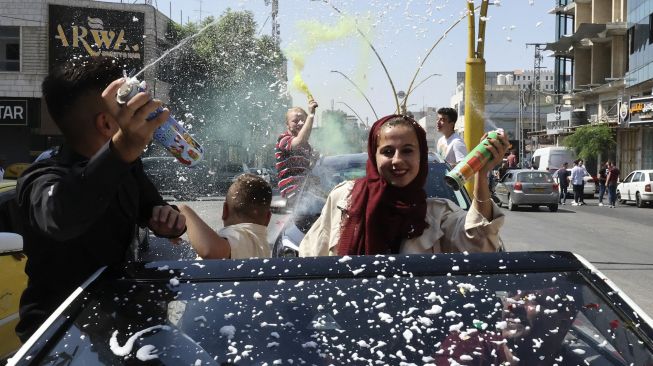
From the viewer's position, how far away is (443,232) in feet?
9.83

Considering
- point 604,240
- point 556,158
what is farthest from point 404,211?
point 556,158

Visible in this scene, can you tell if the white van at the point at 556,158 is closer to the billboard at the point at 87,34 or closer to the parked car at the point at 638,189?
the parked car at the point at 638,189

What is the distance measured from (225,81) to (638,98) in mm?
24142

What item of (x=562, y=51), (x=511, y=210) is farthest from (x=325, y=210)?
(x=562, y=51)

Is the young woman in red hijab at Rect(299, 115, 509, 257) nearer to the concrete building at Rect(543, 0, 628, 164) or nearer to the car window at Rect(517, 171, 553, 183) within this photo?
the car window at Rect(517, 171, 553, 183)

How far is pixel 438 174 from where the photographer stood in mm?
6430

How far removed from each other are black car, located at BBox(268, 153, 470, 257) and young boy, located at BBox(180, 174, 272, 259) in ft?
8.48

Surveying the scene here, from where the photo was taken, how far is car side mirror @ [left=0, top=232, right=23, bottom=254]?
4.01 m

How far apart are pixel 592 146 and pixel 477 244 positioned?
4845cm

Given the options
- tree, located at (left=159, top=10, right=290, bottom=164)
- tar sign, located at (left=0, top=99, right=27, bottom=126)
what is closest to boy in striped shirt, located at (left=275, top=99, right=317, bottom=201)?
tree, located at (left=159, top=10, right=290, bottom=164)

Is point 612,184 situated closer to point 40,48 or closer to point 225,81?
point 225,81

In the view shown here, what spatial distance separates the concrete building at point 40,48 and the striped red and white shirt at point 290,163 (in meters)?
29.7

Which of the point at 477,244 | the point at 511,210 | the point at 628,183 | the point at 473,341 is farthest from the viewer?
the point at 628,183

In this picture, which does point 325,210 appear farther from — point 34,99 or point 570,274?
point 34,99
